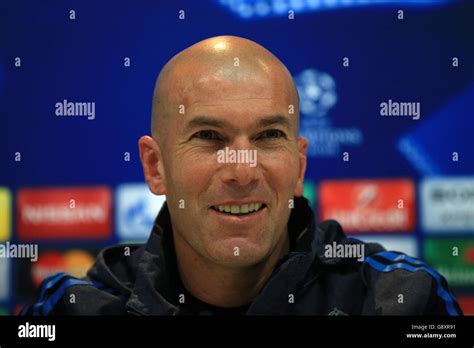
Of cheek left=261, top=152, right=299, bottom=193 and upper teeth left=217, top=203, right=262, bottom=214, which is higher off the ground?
cheek left=261, top=152, right=299, bottom=193

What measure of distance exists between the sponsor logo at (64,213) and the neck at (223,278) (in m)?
0.59

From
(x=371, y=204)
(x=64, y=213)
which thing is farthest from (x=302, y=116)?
(x=64, y=213)

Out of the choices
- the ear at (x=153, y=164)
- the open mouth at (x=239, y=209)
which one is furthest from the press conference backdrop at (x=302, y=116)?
the open mouth at (x=239, y=209)

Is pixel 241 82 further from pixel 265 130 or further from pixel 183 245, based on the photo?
pixel 183 245

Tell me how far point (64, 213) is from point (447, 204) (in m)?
1.38

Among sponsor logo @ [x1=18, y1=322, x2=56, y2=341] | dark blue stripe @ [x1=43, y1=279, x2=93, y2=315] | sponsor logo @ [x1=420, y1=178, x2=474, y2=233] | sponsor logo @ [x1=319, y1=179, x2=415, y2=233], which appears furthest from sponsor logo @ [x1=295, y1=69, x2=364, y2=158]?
sponsor logo @ [x1=18, y1=322, x2=56, y2=341]

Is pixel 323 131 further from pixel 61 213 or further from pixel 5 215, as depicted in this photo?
pixel 5 215

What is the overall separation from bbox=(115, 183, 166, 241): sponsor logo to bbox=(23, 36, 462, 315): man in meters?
0.48

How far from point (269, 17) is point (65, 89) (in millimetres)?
725

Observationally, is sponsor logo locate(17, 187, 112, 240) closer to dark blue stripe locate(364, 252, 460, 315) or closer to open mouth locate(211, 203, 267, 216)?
open mouth locate(211, 203, 267, 216)

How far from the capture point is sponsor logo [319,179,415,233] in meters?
2.18

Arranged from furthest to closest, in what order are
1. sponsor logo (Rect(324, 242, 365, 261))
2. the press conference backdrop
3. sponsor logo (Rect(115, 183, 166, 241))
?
1. sponsor logo (Rect(115, 183, 166, 241))
2. the press conference backdrop
3. sponsor logo (Rect(324, 242, 365, 261))

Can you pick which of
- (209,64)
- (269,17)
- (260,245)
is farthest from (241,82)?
(269,17)

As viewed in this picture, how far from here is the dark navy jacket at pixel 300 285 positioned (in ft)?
5.20
